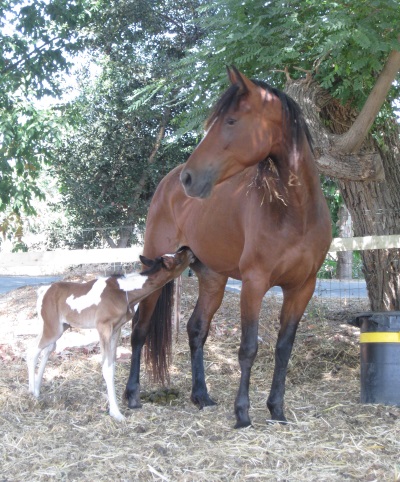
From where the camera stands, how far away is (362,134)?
527cm

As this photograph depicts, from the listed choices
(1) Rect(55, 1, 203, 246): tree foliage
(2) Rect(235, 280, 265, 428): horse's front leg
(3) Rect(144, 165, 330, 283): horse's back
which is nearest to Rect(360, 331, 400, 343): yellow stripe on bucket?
(3) Rect(144, 165, 330, 283): horse's back

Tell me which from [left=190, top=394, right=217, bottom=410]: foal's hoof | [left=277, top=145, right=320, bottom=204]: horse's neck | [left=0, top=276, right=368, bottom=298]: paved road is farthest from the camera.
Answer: [left=0, top=276, right=368, bottom=298]: paved road

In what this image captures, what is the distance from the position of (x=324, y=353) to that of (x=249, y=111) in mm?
3298

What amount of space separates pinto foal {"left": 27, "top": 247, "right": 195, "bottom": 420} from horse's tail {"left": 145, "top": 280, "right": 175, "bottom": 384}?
18.7 inches

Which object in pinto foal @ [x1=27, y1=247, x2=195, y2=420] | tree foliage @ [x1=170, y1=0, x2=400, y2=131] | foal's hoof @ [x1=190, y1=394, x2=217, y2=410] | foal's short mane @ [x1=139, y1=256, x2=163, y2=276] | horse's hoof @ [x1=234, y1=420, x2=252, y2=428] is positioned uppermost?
tree foliage @ [x1=170, y1=0, x2=400, y2=131]

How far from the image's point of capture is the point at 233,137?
3.64 metres

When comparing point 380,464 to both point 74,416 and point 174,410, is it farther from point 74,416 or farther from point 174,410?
point 74,416

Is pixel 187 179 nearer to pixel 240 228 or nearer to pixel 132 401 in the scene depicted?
pixel 240 228

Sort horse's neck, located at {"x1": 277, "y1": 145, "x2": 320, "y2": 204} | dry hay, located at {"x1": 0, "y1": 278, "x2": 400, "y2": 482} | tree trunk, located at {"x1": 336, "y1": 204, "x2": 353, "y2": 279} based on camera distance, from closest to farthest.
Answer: dry hay, located at {"x1": 0, "y1": 278, "x2": 400, "y2": 482} → horse's neck, located at {"x1": 277, "y1": 145, "x2": 320, "y2": 204} → tree trunk, located at {"x1": 336, "y1": 204, "x2": 353, "y2": 279}

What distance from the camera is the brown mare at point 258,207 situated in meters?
3.65

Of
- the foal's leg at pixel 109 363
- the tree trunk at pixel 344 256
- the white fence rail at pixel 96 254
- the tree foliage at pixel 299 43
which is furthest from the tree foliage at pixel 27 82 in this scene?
the tree trunk at pixel 344 256

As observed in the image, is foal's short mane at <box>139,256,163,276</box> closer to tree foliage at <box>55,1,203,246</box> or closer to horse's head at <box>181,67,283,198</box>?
horse's head at <box>181,67,283,198</box>

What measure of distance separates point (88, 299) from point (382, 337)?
7.33 feet

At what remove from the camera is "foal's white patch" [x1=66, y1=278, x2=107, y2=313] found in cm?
451
